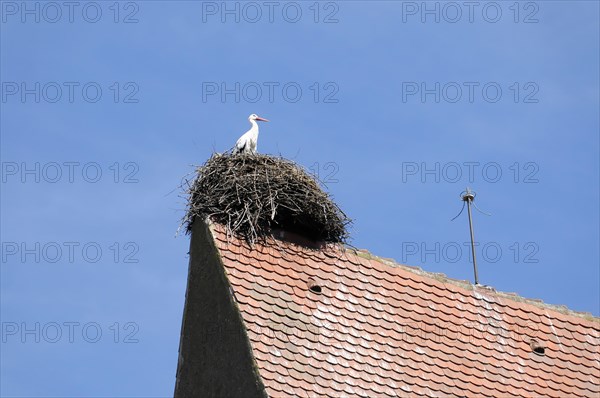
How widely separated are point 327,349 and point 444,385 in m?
1.56

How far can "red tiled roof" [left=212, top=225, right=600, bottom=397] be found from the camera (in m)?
19.6

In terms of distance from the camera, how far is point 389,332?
68.2ft

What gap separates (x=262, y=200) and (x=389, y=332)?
2.52m

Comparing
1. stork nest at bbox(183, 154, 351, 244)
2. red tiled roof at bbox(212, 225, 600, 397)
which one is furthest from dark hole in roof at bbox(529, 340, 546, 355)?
stork nest at bbox(183, 154, 351, 244)

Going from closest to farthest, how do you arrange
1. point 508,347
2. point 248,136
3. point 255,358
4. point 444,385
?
1. point 255,358
2. point 444,385
3. point 508,347
4. point 248,136

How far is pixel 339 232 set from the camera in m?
22.1

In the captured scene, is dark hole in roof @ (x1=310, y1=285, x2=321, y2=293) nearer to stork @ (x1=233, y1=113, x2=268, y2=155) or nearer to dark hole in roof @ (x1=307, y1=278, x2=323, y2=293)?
dark hole in roof @ (x1=307, y1=278, x2=323, y2=293)

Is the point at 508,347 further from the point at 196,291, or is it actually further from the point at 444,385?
the point at 196,291

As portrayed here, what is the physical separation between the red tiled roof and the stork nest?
304mm

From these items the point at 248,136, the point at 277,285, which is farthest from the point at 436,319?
the point at 248,136

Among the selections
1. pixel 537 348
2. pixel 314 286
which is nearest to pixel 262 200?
pixel 314 286

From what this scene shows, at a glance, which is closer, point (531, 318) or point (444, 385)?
point (444, 385)

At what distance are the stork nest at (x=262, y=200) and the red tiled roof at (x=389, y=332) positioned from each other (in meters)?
0.30

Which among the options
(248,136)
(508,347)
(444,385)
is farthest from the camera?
(248,136)
